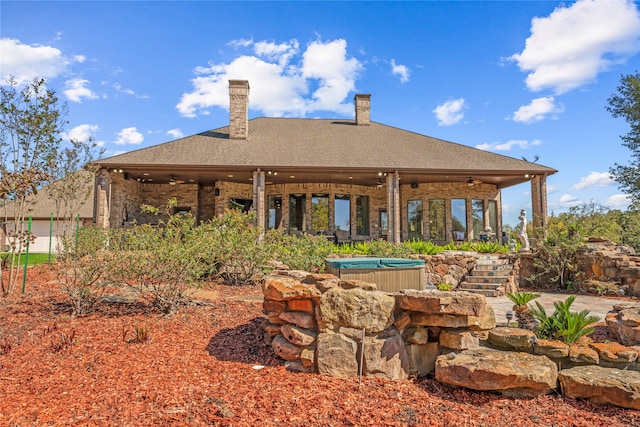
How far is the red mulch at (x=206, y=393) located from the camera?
2.60 m

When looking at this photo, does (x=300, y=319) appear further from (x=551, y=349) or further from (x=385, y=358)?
(x=551, y=349)

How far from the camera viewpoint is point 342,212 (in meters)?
16.1

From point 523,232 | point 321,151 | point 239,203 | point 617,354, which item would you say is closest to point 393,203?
point 321,151

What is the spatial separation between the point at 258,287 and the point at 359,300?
4405mm

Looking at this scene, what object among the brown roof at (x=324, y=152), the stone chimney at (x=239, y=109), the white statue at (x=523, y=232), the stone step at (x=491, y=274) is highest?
the stone chimney at (x=239, y=109)

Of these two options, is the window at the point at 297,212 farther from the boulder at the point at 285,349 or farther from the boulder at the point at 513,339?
the boulder at the point at 513,339

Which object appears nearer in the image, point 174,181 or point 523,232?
point 523,232

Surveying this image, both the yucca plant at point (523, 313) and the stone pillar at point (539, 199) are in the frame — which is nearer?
the yucca plant at point (523, 313)

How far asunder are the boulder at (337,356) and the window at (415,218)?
43.8 ft

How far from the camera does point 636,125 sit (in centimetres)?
1620

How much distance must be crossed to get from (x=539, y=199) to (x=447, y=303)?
1185 centimetres

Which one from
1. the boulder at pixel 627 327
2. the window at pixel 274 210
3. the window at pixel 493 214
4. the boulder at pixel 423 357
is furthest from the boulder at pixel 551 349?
the window at pixel 493 214

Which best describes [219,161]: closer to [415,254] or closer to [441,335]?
[415,254]

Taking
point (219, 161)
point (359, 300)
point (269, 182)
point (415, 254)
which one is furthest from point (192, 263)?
point (269, 182)
